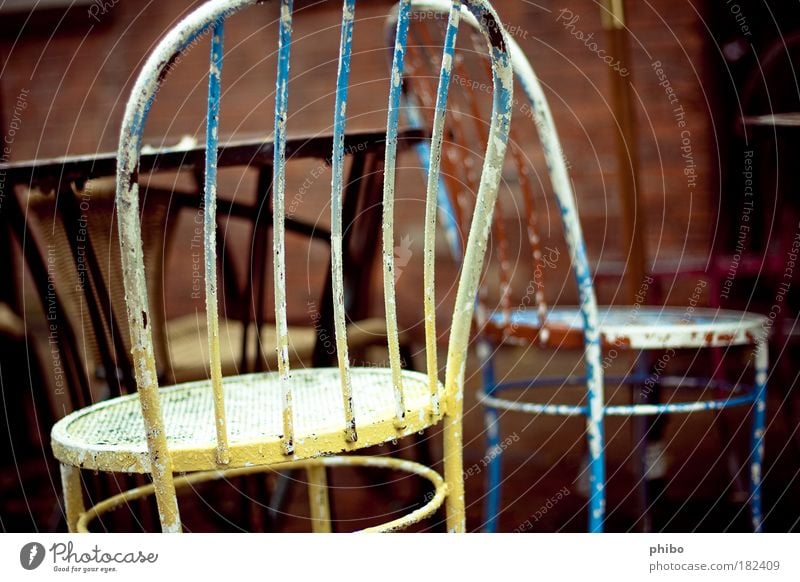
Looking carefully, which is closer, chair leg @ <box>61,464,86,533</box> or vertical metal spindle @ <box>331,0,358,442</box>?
vertical metal spindle @ <box>331,0,358,442</box>

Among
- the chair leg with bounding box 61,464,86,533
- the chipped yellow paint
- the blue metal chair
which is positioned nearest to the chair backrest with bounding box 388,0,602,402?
the blue metal chair

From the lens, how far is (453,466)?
0.81m

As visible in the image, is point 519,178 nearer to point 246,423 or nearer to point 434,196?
point 434,196

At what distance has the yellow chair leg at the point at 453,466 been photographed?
813 mm

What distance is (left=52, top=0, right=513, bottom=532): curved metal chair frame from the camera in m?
0.61

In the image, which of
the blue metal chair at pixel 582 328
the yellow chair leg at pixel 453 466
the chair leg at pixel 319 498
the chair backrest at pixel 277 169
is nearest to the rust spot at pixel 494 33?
the chair backrest at pixel 277 169

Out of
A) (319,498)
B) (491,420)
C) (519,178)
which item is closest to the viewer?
(319,498)

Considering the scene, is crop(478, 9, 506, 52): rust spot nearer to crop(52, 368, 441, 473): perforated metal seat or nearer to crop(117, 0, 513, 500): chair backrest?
crop(117, 0, 513, 500): chair backrest

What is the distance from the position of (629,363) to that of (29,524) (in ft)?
5.90

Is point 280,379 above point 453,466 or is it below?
above

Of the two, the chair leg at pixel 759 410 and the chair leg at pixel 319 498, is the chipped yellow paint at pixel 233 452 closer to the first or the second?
the chair leg at pixel 319 498

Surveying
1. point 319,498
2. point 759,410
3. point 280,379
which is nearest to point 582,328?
point 759,410

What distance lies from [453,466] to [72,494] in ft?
1.34

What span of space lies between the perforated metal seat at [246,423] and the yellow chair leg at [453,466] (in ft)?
0.08
